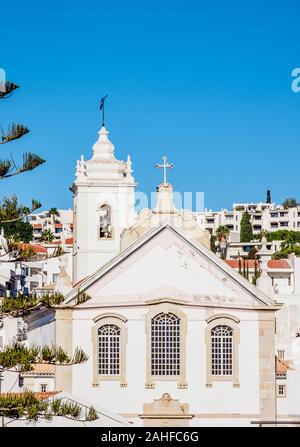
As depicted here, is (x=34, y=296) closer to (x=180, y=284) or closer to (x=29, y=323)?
(x=180, y=284)

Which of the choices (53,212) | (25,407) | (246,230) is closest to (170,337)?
(25,407)

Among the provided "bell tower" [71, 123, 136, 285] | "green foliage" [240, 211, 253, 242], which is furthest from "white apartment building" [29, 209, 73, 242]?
"bell tower" [71, 123, 136, 285]

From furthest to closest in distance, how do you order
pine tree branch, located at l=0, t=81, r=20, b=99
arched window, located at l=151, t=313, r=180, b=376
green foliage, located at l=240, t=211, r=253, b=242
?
green foliage, located at l=240, t=211, r=253, b=242 < arched window, located at l=151, t=313, r=180, b=376 < pine tree branch, located at l=0, t=81, r=20, b=99

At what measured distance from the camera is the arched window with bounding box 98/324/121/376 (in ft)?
147

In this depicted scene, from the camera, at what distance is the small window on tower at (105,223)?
5472 centimetres

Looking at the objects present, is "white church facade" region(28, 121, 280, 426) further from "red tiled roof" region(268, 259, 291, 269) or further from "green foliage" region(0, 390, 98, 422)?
"red tiled roof" region(268, 259, 291, 269)

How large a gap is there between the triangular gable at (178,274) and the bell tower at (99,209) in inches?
313

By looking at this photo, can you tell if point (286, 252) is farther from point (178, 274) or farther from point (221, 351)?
point (221, 351)

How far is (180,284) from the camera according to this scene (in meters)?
45.8

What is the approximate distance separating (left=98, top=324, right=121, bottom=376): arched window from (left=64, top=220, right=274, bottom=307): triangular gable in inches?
49.9

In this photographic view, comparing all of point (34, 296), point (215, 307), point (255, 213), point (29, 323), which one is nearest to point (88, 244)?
point (29, 323)

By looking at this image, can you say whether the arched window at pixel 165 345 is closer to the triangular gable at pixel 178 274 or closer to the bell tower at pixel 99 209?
the triangular gable at pixel 178 274

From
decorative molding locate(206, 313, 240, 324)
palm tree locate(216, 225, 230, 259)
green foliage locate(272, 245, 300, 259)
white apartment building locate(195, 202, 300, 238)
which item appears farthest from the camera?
white apartment building locate(195, 202, 300, 238)

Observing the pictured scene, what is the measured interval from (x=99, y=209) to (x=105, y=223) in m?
0.80
